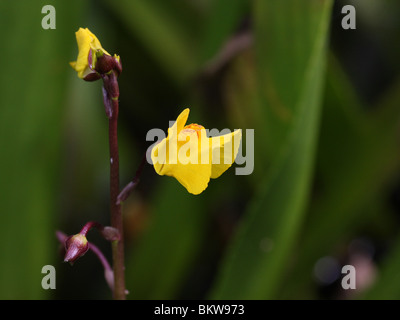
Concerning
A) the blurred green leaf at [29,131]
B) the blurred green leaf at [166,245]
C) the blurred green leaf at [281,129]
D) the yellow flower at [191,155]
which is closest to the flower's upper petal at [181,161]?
the yellow flower at [191,155]

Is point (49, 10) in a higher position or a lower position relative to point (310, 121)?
higher

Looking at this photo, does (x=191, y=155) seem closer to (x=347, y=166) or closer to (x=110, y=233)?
(x=110, y=233)

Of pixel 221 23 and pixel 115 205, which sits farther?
pixel 221 23

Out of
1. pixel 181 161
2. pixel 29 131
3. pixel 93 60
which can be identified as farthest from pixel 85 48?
pixel 29 131

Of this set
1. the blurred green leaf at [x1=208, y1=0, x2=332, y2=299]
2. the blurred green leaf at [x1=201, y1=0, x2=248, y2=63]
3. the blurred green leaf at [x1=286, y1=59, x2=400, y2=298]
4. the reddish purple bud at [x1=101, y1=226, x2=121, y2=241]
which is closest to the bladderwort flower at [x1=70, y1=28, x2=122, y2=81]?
the reddish purple bud at [x1=101, y1=226, x2=121, y2=241]
